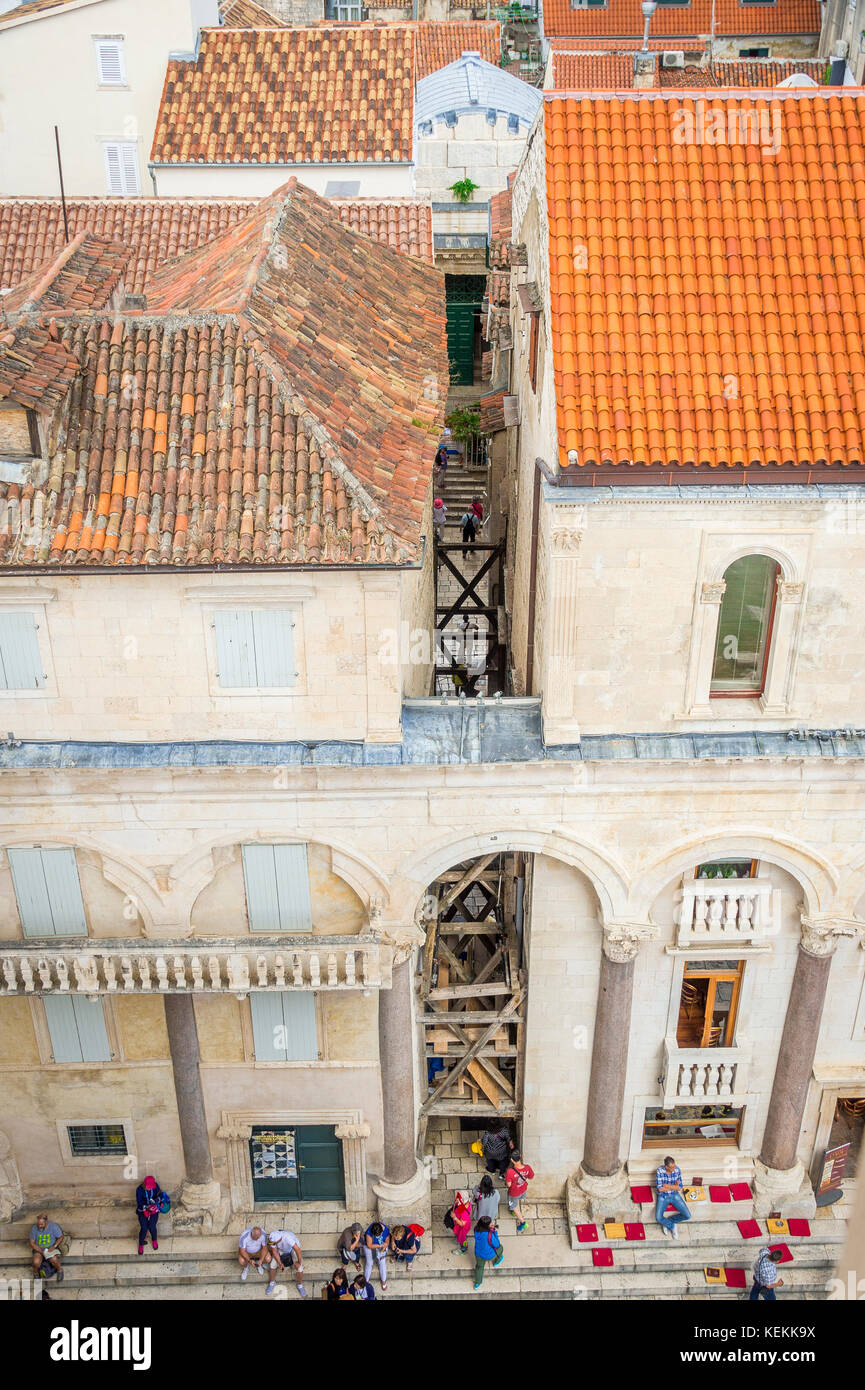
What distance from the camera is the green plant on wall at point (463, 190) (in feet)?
160

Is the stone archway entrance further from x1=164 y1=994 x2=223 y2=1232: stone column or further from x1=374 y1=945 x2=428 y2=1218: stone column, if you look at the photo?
x1=164 y1=994 x2=223 y2=1232: stone column

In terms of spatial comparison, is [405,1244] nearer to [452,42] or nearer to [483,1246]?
[483,1246]

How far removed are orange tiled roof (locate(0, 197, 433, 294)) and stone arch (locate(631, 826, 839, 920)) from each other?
18.4 meters

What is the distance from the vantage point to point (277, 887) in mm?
23547

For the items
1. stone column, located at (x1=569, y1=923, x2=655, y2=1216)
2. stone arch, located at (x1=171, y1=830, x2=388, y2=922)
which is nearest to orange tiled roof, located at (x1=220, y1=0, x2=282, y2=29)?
stone arch, located at (x1=171, y1=830, x2=388, y2=922)

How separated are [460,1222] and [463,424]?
25835 millimetres

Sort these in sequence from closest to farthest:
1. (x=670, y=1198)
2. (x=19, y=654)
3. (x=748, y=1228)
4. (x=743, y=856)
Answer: (x=19, y=654) < (x=743, y=856) < (x=670, y=1198) < (x=748, y=1228)

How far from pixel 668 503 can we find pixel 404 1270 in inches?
653

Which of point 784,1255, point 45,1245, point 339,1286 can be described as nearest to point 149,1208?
point 45,1245

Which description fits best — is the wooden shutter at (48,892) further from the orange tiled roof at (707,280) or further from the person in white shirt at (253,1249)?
the orange tiled roof at (707,280)

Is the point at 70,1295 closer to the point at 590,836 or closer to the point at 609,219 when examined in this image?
the point at 590,836

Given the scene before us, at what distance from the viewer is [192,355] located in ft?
70.4

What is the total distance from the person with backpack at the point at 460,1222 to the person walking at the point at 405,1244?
0.79 metres

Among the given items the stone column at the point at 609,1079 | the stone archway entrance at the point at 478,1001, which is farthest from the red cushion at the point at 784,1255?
the stone archway entrance at the point at 478,1001
